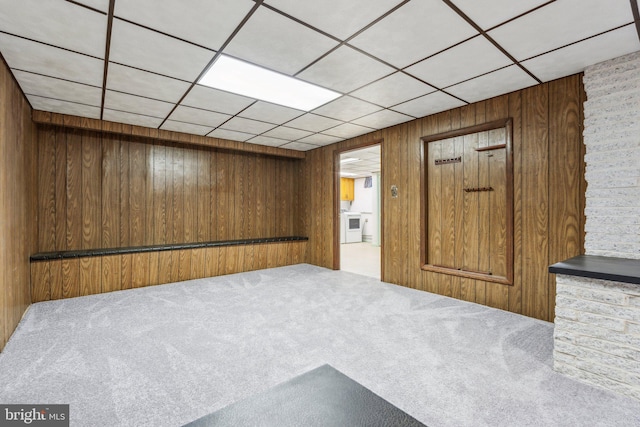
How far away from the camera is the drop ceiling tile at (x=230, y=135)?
513 cm

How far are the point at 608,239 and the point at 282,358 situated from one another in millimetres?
3082

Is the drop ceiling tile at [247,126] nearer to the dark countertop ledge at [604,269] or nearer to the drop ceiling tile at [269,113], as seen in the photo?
the drop ceiling tile at [269,113]

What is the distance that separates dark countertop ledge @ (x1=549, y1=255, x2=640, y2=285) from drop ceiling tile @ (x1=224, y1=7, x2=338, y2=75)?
250cm

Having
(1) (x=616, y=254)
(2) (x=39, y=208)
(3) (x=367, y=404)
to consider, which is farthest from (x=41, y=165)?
(1) (x=616, y=254)

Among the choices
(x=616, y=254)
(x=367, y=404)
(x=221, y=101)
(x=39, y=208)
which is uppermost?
(x=221, y=101)

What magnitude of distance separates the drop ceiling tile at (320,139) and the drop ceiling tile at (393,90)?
71.8 inches

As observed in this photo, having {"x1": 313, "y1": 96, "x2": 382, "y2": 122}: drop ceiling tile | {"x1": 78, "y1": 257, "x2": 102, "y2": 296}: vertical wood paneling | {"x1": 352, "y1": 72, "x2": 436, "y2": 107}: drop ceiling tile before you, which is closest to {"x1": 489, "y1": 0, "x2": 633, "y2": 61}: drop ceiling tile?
{"x1": 352, "y1": 72, "x2": 436, "y2": 107}: drop ceiling tile

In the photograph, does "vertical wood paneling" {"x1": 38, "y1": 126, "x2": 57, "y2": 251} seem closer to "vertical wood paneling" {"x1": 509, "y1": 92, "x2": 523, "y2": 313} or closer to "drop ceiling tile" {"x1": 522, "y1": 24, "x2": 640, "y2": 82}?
"drop ceiling tile" {"x1": 522, "y1": 24, "x2": 640, "y2": 82}

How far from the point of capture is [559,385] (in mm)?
2068

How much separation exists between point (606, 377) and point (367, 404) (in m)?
1.99

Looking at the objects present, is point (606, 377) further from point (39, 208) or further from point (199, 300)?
point (39, 208)

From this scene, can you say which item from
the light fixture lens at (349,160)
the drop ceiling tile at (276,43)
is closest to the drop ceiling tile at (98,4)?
the drop ceiling tile at (276,43)

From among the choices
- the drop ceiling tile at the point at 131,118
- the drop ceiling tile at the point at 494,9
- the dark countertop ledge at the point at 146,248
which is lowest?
the dark countertop ledge at the point at 146,248

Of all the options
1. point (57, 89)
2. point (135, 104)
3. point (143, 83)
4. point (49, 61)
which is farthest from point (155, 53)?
point (57, 89)
